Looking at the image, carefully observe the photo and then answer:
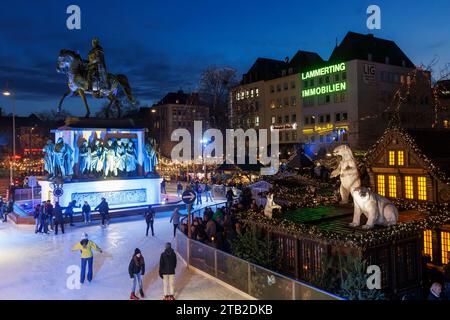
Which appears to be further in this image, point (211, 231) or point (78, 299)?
point (211, 231)

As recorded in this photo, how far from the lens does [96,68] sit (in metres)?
28.2

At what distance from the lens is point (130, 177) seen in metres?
28.1

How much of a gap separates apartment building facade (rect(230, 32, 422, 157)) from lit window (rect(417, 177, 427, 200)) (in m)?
34.5

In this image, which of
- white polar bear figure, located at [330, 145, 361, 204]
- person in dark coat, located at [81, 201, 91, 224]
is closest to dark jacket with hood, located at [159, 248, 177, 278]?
white polar bear figure, located at [330, 145, 361, 204]

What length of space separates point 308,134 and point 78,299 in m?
59.8

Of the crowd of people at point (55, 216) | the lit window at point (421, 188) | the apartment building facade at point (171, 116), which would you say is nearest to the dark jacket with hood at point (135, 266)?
the crowd of people at point (55, 216)

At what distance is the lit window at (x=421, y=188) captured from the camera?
17.3 m

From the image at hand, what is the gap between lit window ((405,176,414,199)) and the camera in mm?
17844

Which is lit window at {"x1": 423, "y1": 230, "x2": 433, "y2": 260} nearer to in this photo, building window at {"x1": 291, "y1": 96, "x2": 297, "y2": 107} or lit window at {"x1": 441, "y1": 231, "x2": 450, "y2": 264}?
lit window at {"x1": 441, "y1": 231, "x2": 450, "y2": 264}

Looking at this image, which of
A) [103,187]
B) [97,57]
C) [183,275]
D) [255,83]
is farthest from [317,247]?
[255,83]

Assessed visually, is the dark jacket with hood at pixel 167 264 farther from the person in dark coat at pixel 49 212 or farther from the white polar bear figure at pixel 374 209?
the person in dark coat at pixel 49 212

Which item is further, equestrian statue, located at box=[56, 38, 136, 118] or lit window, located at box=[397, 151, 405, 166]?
equestrian statue, located at box=[56, 38, 136, 118]

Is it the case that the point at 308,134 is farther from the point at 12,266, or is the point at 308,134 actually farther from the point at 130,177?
the point at 12,266
